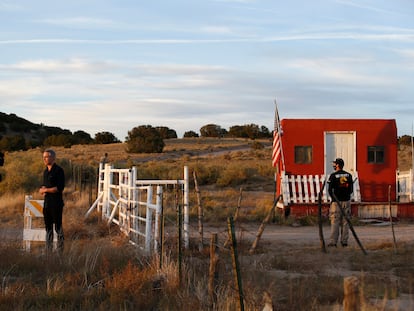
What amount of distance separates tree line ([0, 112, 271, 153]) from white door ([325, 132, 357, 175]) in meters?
38.1

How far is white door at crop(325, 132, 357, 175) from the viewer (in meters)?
21.1

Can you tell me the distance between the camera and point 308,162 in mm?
21156

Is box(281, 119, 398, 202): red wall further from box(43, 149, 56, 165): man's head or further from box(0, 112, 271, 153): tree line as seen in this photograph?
box(0, 112, 271, 153): tree line

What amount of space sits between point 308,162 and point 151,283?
13.1 metres

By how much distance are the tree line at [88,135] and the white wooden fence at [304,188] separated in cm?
3813

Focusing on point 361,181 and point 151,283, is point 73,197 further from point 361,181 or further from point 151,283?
point 151,283

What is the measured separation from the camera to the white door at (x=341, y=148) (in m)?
21.1

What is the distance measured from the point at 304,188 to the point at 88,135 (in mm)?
71737

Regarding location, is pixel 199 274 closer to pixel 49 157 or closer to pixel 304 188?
pixel 49 157

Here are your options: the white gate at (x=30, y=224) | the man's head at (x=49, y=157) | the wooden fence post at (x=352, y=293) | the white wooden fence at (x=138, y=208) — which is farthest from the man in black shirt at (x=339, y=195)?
the wooden fence post at (x=352, y=293)

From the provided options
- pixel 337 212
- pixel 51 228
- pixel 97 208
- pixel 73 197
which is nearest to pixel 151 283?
pixel 51 228

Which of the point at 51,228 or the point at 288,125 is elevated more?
the point at 288,125

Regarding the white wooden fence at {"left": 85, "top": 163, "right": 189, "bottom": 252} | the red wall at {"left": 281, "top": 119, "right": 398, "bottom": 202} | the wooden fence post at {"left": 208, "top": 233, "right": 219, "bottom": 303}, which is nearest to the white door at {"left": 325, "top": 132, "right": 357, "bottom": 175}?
the red wall at {"left": 281, "top": 119, "right": 398, "bottom": 202}

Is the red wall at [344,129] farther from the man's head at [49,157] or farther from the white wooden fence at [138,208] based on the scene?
the man's head at [49,157]
